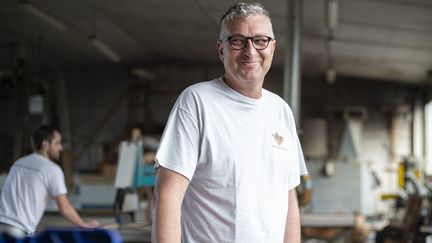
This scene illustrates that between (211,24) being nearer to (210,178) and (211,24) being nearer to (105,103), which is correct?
(105,103)

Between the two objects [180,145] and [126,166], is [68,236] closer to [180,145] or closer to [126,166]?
[180,145]

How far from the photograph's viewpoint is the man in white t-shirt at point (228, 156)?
1494mm

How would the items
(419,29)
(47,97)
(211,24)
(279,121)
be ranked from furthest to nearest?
(47,97), (211,24), (419,29), (279,121)

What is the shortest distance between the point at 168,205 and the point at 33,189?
245 centimetres

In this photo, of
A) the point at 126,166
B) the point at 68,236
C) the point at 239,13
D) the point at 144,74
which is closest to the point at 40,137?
the point at 126,166

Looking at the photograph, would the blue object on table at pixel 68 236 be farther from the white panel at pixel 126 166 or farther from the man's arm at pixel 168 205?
the white panel at pixel 126 166

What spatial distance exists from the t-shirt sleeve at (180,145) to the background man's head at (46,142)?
8.43 ft

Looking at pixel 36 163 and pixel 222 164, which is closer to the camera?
pixel 222 164

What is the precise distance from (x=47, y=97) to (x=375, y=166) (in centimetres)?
707

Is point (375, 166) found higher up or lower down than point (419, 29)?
lower down

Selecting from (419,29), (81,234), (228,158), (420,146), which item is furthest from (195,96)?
(420,146)

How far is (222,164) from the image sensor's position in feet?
5.02

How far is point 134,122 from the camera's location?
15023 millimetres

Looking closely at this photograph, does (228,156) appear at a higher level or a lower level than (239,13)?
lower
